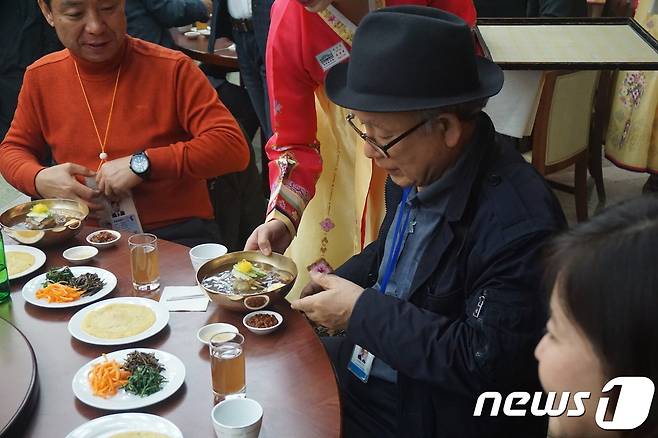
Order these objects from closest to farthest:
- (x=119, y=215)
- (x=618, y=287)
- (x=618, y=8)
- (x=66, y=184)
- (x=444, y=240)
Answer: (x=618, y=287) → (x=444, y=240) → (x=66, y=184) → (x=119, y=215) → (x=618, y=8)

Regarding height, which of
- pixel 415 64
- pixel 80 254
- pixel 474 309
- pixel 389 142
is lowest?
pixel 80 254

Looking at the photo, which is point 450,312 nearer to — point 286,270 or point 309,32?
point 286,270

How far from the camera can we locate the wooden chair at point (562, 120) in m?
3.71

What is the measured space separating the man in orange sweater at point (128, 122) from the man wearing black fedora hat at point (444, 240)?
0.91 meters

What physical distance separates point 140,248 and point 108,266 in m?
0.19

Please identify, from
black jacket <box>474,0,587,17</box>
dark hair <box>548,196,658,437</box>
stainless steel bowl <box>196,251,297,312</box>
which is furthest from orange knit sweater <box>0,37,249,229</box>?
black jacket <box>474,0,587,17</box>

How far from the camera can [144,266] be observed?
174 centimetres

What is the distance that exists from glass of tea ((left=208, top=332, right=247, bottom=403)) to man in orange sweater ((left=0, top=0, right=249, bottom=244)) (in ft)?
3.81

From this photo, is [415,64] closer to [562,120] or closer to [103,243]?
[103,243]

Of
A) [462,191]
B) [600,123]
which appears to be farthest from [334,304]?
[600,123]

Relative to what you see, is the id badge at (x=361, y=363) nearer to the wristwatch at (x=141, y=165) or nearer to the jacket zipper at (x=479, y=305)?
the jacket zipper at (x=479, y=305)

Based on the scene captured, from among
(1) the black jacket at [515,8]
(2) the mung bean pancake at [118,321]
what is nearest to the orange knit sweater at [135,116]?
(2) the mung bean pancake at [118,321]

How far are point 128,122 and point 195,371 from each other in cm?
130

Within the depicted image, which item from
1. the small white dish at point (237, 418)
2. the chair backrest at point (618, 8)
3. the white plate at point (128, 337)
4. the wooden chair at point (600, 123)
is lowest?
the wooden chair at point (600, 123)
